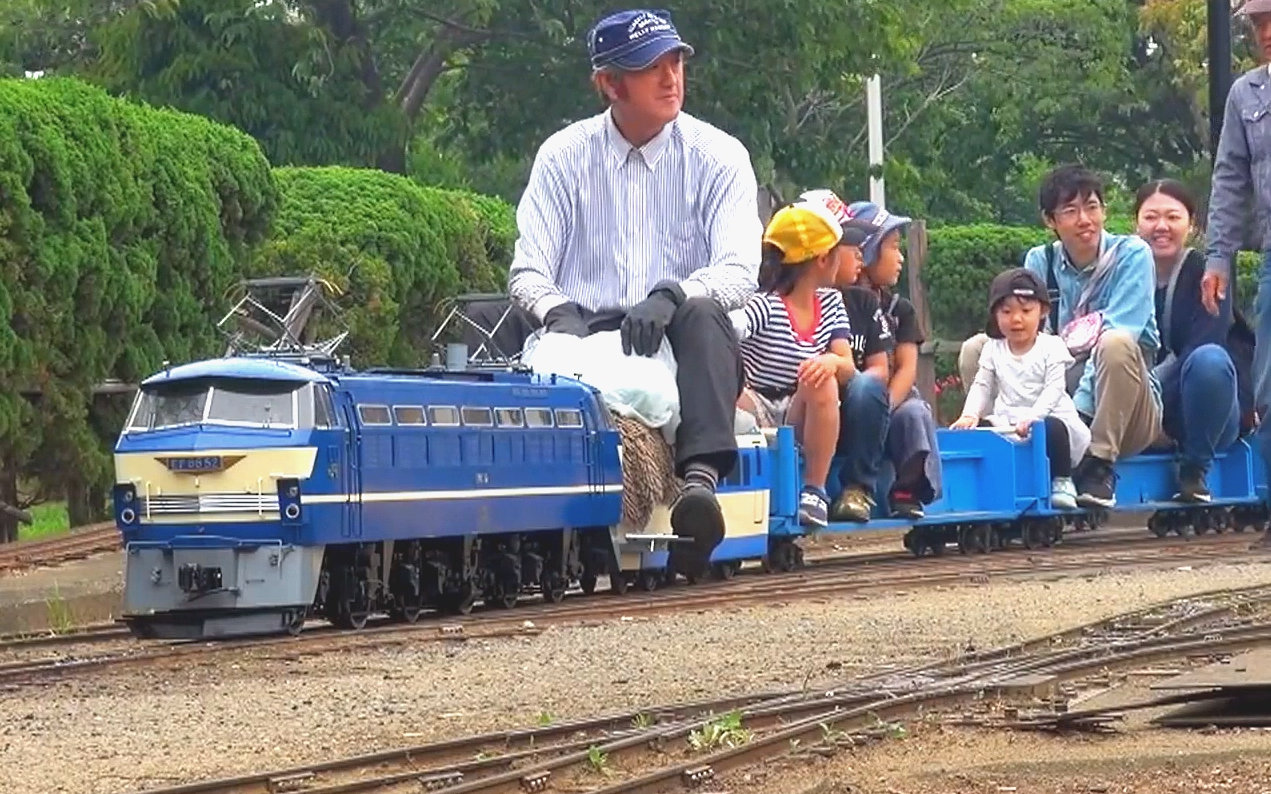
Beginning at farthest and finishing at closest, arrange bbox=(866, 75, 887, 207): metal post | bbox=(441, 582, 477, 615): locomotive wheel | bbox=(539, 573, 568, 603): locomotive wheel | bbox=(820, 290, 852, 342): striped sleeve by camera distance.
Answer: bbox=(866, 75, 887, 207): metal post < bbox=(820, 290, 852, 342): striped sleeve < bbox=(539, 573, 568, 603): locomotive wheel < bbox=(441, 582, 477, 615): locomotive wheel

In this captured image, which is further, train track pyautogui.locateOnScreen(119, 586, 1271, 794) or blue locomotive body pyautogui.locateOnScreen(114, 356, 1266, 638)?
blue locomotive body pyautogui.locateOnScreen(114, 356, 1266, 638)

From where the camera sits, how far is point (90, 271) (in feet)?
53.5

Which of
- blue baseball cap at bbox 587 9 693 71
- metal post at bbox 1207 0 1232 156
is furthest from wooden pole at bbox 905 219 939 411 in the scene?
blue baseball cap at bbox 587 9 693 71

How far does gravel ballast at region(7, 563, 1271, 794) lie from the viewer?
6.95 meters

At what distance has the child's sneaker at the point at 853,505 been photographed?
43.7 ft

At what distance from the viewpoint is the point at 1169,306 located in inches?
606

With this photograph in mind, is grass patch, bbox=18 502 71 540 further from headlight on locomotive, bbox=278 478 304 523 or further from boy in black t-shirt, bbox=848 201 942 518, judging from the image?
headlight on locomotive, bbox=278 478 304 523

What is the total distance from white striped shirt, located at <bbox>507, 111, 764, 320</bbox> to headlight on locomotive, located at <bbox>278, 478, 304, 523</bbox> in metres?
1.12

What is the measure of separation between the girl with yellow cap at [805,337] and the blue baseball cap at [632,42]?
7.56 feet

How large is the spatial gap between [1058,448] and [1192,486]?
3.35ft

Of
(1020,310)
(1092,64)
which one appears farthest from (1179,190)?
(1092,64)

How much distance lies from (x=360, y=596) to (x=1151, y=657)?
4.10 metres

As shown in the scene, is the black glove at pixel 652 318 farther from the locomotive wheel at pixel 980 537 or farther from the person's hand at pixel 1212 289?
the locomotive wheel at pixel 980 537

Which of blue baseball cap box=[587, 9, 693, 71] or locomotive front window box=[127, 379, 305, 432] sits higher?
blue baseball cap box=[587, 9, 693, 71]
